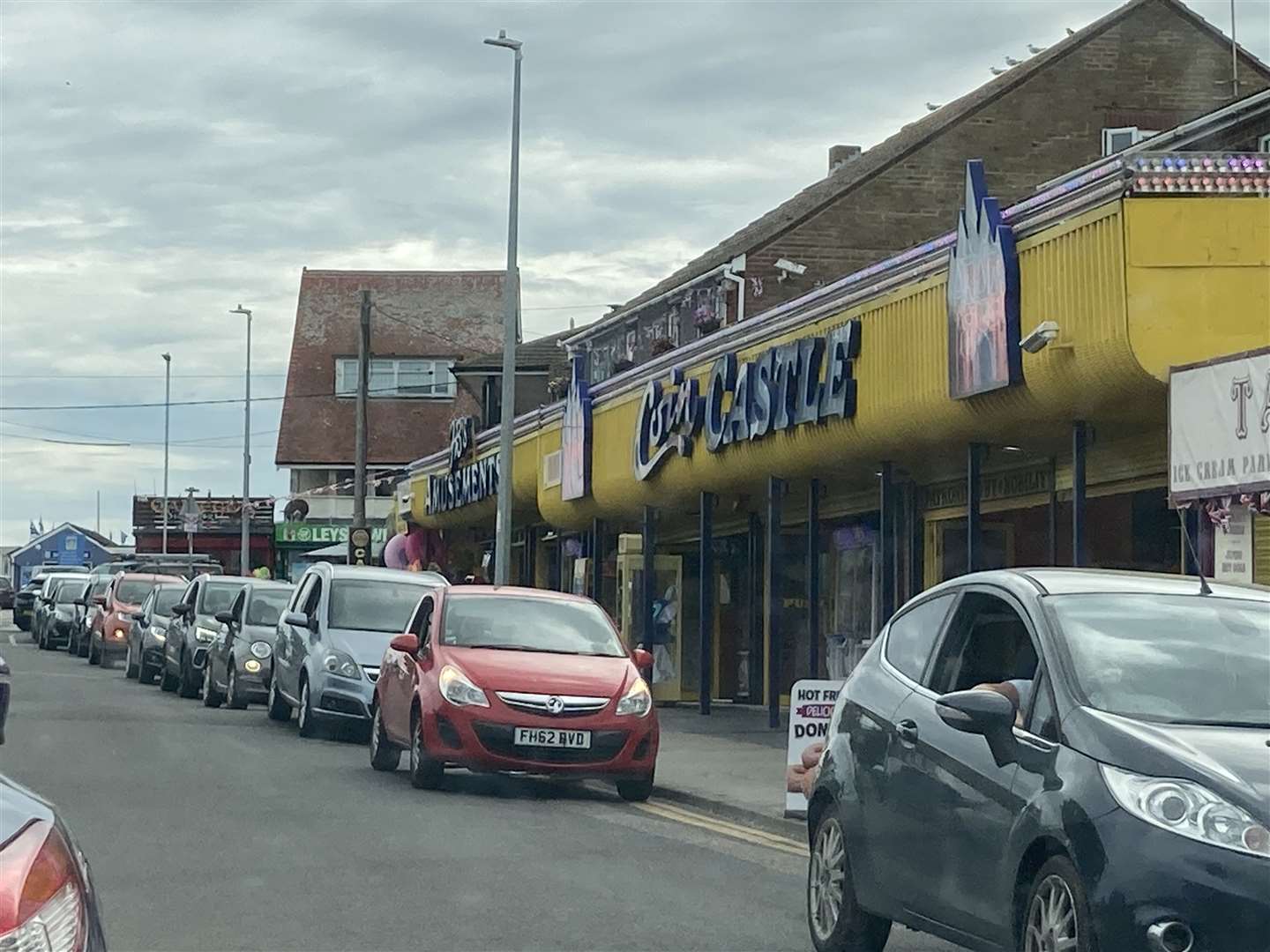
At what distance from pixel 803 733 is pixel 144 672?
22.1 metres

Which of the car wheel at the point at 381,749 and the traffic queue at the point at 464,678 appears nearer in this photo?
the traffic queue at the point at 464,678

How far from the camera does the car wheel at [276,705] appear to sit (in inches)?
969

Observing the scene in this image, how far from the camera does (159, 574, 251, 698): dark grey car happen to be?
3041 centimetres

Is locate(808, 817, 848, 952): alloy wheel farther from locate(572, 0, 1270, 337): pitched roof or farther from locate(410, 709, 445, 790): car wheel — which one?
locate(572, 0, 1270, 337): pitched roof

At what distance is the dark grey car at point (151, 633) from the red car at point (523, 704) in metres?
16.9

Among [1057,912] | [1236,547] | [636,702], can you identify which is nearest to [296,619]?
[636,702]

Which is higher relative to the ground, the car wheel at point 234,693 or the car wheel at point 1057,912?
the car wheel at point 1057,912

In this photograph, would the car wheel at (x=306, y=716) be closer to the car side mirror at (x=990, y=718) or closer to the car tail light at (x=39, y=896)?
the car side mirror at (x=990, y=718)

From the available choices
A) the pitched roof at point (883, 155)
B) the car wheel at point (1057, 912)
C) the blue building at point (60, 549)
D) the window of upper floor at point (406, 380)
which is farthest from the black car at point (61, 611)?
the blue building at point (60, 549)

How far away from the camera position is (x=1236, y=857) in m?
6.37

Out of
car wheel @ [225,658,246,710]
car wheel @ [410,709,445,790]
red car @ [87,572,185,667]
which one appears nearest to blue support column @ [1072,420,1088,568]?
car wheel @ [410,709,445,790]

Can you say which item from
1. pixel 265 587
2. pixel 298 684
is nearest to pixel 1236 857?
pixel 298 684

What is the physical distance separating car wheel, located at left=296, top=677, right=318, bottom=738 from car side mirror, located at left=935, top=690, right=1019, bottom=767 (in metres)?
15.1

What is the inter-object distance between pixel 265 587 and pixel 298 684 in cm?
565
